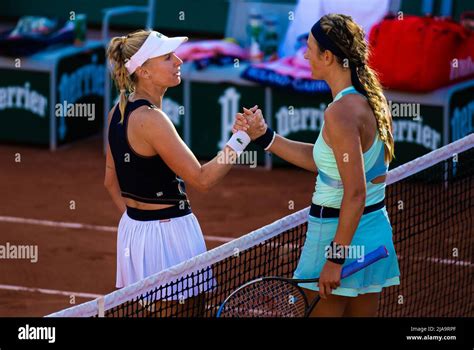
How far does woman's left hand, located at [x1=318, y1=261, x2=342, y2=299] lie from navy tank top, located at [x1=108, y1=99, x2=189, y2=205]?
0.87m

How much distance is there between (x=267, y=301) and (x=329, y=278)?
1.12ft

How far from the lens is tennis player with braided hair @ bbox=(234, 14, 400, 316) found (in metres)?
4.48

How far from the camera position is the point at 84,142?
1180 centimetres

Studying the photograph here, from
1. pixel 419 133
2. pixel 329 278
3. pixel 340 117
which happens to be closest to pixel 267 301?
pixel 329 278

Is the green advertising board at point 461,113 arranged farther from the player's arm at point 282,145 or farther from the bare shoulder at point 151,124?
the bare shoulder at point 151,124

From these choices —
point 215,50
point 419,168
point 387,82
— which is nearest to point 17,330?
point 419,168

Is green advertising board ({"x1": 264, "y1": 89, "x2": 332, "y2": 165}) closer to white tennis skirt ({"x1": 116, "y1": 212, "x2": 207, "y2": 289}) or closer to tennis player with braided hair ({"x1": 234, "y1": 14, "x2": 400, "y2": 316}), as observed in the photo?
white tennis skirt ({"x1": 116, "y1": 212, "x2": 207, "y2": 289})

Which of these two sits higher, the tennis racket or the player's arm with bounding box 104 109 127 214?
the player's arm with bounding box 104 109 127 214

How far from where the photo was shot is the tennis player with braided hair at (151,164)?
4930mm

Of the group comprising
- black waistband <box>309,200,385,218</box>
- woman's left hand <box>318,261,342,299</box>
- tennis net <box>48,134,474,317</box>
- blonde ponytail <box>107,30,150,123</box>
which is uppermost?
blonde ponytail <box>107,30,150,123</box>

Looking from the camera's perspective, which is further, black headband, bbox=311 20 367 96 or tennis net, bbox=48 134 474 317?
tennis net, bbox=48 134 474 317

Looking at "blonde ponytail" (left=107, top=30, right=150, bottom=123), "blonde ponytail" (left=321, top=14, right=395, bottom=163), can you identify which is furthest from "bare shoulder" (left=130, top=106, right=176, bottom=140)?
"blonde ponytail" (left=321, top=14, right=395, bottom=163)

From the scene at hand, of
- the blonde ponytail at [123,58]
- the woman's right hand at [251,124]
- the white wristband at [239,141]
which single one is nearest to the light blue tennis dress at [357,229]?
the white wristband at [239,141]

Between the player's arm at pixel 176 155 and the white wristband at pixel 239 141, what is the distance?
0.25 ft
